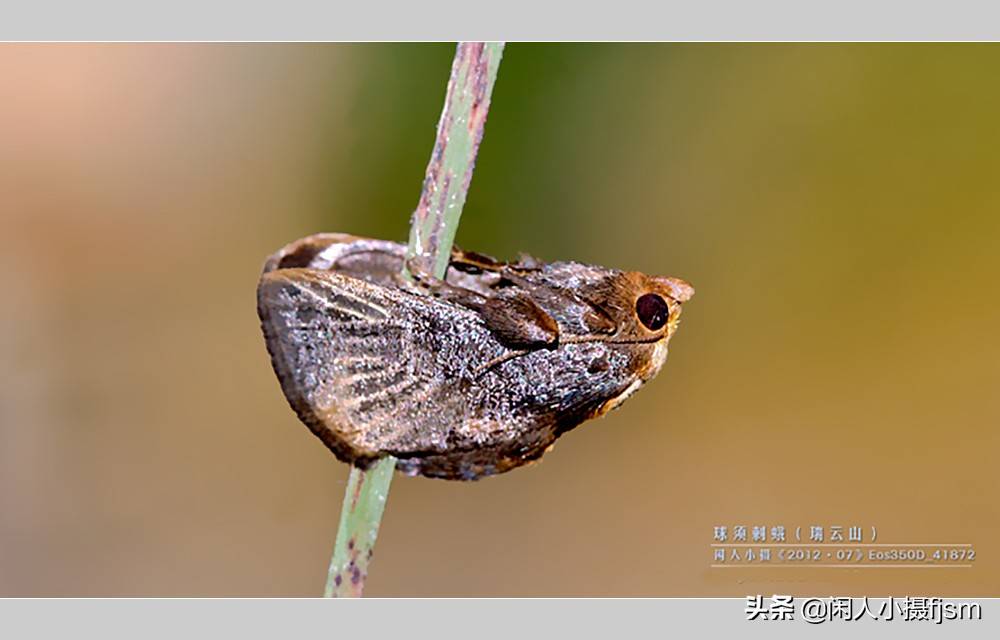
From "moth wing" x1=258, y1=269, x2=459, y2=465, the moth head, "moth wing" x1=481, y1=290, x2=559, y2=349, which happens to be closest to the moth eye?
the moth head

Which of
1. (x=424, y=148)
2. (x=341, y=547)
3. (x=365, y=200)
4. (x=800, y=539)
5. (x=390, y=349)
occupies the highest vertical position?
(x=424, y=148)

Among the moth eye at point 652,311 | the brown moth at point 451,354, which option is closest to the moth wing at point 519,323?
the brown moth at point 451,354

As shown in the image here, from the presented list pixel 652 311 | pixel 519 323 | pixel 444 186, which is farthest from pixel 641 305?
pixel 444 186

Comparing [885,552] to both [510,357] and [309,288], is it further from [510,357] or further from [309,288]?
[309,288]

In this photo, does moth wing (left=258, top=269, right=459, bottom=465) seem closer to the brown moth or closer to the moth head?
the brown moth

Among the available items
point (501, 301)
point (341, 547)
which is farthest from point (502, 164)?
point (341, 547)

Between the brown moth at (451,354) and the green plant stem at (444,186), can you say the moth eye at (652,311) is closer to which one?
the brown moth at (451,354)

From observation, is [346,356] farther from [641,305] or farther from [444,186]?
[641,305]
